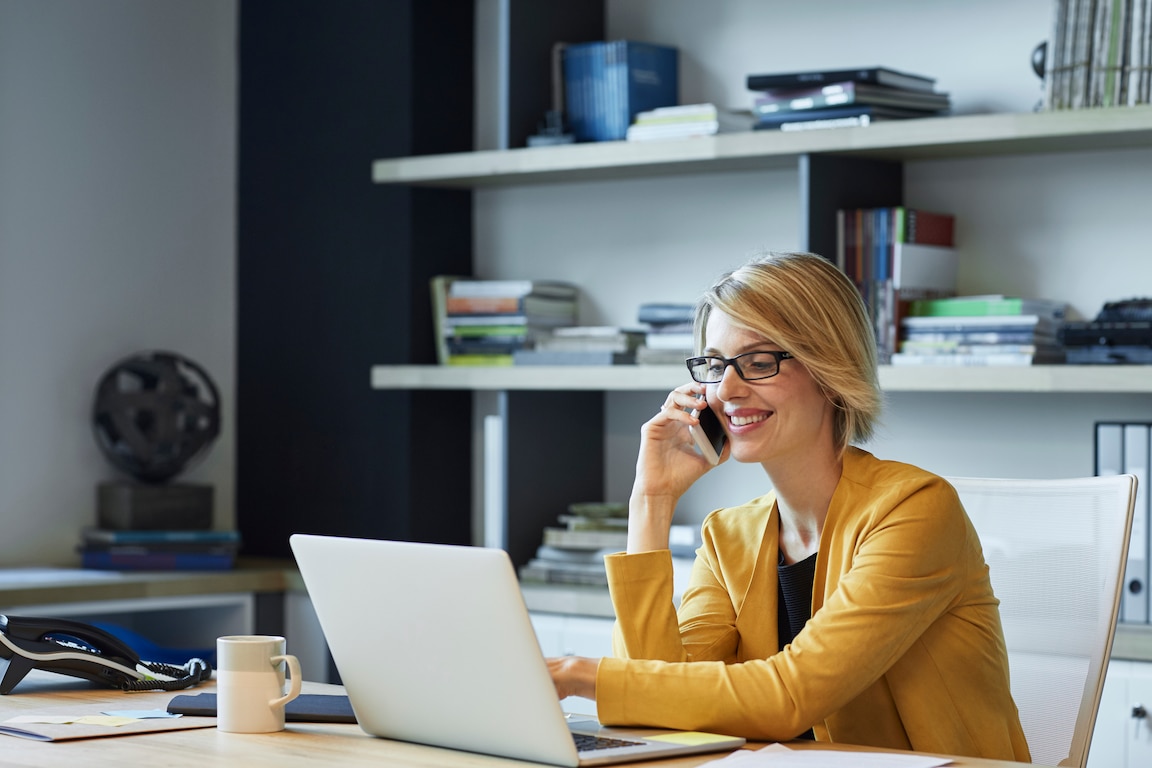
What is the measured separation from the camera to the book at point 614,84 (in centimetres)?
353

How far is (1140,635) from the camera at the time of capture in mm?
2777

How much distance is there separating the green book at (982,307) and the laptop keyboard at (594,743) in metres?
1.67

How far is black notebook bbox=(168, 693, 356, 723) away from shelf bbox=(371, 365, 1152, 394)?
1546 mm

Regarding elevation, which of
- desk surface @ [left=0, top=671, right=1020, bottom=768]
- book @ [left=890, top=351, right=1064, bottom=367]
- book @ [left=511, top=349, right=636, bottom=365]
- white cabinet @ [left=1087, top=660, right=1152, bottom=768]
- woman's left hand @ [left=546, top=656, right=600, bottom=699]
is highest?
book @ [left=890, top=351, right=1064, bottom=367]

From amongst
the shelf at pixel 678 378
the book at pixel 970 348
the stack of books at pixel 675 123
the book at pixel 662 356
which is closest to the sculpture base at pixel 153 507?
the shelf at pixel 678 378

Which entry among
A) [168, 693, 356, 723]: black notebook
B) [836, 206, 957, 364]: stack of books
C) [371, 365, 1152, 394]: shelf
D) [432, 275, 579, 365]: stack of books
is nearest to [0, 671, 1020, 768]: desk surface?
[168, 693, 356, 723]: black notebook

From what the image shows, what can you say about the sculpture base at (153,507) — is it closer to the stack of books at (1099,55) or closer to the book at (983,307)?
the book at (983,307)

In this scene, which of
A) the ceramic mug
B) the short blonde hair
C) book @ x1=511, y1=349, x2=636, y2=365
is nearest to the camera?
the ceramic mug

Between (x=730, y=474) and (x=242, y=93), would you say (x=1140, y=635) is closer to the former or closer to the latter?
(x=730, y=474)

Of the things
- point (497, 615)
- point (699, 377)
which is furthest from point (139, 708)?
point (699, 377)

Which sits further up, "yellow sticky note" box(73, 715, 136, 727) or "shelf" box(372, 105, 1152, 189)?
"shelf" box(372, 105, 1152, 189)

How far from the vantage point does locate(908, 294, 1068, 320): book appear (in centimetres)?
296

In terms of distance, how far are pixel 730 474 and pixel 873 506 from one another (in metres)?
1.82

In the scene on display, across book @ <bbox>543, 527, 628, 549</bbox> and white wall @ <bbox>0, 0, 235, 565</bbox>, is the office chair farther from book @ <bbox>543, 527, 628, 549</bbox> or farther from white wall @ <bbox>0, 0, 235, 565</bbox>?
white wall @ <bbox>0, 0, 235, 565</bbox>
